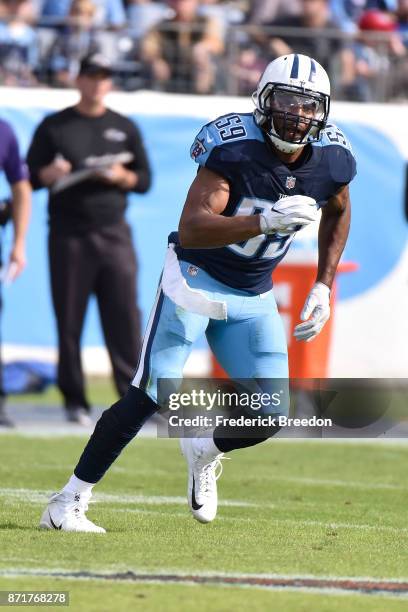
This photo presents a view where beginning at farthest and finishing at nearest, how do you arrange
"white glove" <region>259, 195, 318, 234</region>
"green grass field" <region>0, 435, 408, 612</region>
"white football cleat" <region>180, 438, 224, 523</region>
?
"white football cleat" <region>180, 438, 224, 523</region>, "white glove" <region>259, 195, 318, 234</region>, "green grass field" <region>0, 435, 408, 612</region>

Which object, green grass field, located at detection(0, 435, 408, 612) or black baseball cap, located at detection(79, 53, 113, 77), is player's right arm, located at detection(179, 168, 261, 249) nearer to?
green grass field, located at detection(0, 435, 408, 612)

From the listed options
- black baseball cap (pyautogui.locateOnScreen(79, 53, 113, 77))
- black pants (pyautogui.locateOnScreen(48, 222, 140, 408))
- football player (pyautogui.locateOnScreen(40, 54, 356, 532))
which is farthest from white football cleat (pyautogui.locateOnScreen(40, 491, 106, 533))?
black baseball cap (pyautogui.locateOnScreen(79, 53, 113, 77))

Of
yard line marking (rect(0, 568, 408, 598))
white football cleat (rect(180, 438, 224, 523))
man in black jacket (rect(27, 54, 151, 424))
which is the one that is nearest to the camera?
yard line marking (rect(0, 568, 408, 598))

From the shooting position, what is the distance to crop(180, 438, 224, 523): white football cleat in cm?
530

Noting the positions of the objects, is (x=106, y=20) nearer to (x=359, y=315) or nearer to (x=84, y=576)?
(x=359, y=315)

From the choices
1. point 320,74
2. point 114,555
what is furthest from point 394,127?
point 114,555

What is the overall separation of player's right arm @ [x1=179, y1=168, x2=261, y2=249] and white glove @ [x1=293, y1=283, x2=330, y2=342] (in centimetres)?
44

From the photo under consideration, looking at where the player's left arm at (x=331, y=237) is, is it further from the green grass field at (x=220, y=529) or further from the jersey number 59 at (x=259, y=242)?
the green grass field at (x=220, y=529)

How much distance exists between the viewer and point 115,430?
5086 mm

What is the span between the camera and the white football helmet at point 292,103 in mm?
5078

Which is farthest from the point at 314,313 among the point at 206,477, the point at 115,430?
the point at 115,430

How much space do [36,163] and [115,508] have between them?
12.1 ft

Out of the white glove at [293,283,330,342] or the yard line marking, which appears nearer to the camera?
the yard line marking

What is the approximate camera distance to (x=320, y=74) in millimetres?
5199
